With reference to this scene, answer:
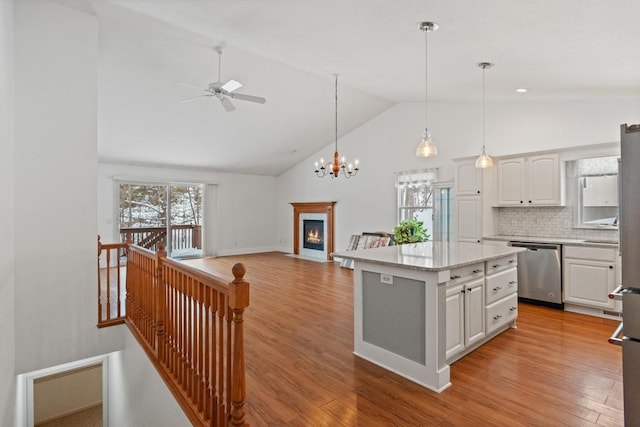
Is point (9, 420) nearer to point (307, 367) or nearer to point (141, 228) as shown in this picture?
point (307, 367)

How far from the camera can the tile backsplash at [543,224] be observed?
4.63 meters

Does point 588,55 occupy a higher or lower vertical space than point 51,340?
higher

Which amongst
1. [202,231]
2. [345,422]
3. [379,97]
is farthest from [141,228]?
[345,422]

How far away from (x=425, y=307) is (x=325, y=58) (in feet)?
10.6

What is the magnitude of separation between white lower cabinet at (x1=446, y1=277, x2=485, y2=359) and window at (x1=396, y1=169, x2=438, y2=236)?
3.63 metres

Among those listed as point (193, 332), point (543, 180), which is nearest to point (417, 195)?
point (543, 180)

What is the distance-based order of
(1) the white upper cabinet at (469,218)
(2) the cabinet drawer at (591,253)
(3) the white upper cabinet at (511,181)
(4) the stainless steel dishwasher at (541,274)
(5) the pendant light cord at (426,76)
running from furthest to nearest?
(1) the white upper cabinet at (469,218)
(3) the white upper cabinet at (511,181)
(4) the stainless steel dishwasher at (541,274)
(2) the cabinet drawer at (591,253)
(5) the pendant light cord at (426,76)

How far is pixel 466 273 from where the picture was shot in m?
2.88

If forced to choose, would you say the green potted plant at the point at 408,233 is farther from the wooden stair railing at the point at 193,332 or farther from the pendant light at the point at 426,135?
the wooden stair railing at the point at 193,332

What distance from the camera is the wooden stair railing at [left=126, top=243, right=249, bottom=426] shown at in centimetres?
183

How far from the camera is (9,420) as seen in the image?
115 inches

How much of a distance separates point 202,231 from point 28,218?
6.21m

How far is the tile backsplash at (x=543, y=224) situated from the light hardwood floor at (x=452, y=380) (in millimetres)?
1213

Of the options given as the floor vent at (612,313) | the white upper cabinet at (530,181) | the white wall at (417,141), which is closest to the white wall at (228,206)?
the white wall at (417,141)
